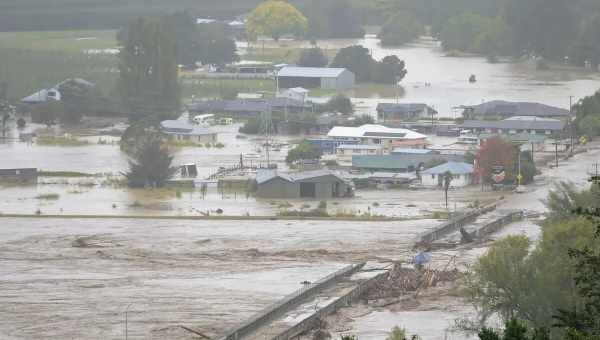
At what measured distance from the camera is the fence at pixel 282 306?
11.7m

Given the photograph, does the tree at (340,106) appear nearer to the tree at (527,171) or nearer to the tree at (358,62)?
the tree at (358,62)

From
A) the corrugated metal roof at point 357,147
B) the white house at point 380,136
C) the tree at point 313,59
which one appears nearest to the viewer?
the corrugated metal roof at point 357,147

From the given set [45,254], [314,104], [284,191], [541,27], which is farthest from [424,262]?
[541,27]

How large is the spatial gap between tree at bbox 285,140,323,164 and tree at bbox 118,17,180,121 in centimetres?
677

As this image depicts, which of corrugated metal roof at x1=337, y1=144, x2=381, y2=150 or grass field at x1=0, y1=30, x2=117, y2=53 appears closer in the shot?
corrugated metal roof at x1=337, y1=144, x2=381, y2=150

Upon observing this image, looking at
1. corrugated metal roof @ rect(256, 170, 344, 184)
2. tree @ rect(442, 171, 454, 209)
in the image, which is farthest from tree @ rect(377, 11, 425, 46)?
corrugated metal roof @ rect(256, 170, 344, 184)

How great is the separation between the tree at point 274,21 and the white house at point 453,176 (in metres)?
23.0

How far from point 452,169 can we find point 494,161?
59cm

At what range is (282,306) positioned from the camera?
12453 millimetres

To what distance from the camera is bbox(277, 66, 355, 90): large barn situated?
3384 cm

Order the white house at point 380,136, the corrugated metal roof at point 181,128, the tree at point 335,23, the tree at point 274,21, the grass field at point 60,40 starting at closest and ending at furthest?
the white house at point 380,136 → the corrugated metal roof at point 181,128 → the grass field at point 60,40 → the tree at point 274,21 → the tree at point 335,23

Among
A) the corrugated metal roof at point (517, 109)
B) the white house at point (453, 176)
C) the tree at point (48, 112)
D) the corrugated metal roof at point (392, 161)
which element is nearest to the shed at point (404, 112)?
the corrugated metal roof at point (517, 109)

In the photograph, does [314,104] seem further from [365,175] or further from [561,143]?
[365,175]

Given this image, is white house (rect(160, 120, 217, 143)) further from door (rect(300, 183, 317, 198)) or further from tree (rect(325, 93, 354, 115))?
door (rect(300, 183, 317, 198))
